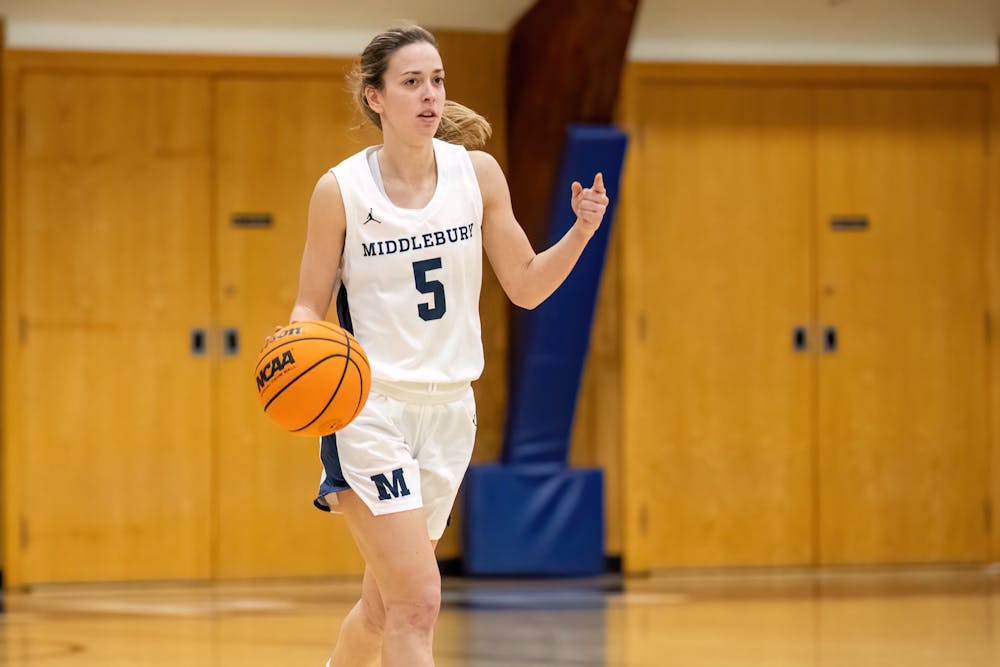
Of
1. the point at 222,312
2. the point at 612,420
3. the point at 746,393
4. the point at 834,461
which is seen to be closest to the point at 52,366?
the point at 222,312

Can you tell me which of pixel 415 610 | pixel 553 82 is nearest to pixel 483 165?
pixel 415 610

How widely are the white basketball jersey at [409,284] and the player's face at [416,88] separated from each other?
141 millimetres

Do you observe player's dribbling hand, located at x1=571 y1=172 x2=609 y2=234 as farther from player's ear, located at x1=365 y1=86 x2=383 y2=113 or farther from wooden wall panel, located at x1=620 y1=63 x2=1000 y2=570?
wooden wall panel, located at x1=620 y1=63 x2=1000 y2=570

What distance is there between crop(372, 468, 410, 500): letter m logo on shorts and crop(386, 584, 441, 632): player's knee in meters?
0.19

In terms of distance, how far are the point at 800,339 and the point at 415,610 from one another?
4.79 m

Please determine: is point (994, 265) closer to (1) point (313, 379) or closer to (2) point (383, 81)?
(2) point (383, 81)

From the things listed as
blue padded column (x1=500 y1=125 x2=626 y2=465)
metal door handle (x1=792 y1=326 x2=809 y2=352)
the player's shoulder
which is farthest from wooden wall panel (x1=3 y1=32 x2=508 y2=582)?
the player's shoulder

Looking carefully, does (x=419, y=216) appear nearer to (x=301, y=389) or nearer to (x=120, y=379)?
(x=301, y=389)

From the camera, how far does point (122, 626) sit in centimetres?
548

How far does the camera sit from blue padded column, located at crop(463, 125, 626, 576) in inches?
259

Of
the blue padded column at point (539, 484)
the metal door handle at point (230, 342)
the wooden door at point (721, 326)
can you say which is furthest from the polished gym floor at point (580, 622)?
the metal door handle at point (230, 342)

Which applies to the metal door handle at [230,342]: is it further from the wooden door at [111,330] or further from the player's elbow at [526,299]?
the player's elbow at [526,299]

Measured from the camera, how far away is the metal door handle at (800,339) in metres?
7.14

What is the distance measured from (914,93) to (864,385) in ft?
4.92
